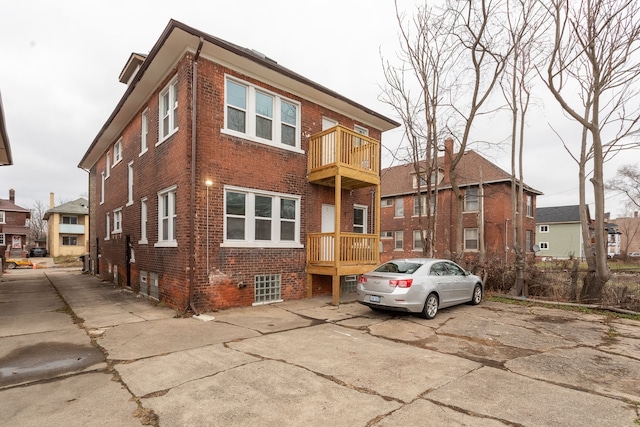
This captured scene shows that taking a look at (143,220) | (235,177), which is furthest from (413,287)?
(143,220)

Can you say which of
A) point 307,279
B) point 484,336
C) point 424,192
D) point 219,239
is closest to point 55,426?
point 219,239

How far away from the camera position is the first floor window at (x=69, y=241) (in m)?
44.8

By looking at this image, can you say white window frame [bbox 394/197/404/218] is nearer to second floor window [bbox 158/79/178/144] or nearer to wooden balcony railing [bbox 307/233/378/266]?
wooden balcony railing [bbox 307/233/378/266]

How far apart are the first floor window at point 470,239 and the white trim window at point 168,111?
21.4 metres

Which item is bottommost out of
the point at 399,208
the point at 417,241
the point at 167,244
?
the point at 417,241

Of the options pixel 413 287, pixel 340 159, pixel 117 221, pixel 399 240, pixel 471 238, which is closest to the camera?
pixel 413 287

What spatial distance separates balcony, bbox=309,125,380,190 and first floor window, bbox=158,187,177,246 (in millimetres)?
4285

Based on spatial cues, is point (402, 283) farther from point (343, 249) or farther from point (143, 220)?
point (143, 220)

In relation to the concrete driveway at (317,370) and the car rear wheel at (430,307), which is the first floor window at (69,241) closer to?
the concrete driveway at (317,370)

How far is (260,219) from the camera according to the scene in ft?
33.2

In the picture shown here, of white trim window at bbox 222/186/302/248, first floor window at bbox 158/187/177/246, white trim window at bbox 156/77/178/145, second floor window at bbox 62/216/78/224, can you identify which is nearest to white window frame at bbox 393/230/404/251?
white trim window at bbox 222/186/302/248

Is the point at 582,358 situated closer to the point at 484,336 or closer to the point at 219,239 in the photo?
the point at 484,336

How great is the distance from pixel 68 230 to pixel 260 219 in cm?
4587

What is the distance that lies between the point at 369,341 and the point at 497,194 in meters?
21.2
